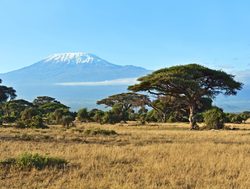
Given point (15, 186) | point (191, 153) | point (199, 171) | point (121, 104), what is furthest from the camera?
point (121, 104)

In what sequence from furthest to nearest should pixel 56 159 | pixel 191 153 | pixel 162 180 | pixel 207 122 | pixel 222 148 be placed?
pixel 207 122 < pixel 222 148 < pixel 191 153 < pixel 56 159 < pixel 162 180

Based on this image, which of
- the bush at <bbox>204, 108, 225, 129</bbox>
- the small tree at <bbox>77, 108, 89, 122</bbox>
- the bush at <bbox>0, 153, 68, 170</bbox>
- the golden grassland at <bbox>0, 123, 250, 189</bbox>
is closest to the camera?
the golden grassland at <bbox>0, 123, 250, 189</bbox>

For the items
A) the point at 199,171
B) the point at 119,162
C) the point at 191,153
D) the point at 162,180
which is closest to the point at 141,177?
the point at 162,180

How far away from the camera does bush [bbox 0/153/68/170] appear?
1223cm

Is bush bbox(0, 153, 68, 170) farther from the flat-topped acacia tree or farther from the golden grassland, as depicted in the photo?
the flat-topped acacia tree

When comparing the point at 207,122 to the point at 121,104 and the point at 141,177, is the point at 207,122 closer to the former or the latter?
the point at 141,177

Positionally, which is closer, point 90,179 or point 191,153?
point 90,179

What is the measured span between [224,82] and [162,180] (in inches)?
1349

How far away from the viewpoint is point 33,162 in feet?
40.8

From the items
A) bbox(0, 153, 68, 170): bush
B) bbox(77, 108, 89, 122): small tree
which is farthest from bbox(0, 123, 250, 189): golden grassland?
bbox(77, 108, 89, 122): small tree

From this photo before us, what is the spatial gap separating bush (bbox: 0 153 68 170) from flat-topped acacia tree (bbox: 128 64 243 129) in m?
29.5

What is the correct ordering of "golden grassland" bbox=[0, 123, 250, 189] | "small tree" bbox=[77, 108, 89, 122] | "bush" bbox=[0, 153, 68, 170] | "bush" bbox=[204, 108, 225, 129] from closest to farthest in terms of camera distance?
1. "golden grassland" bbox=[0, 123, 250, 189]
2. "bush" bbox=[0, 153, 68, 170]
3. "bush" bbox=[204, 108, 225, 129]
4. "small tree" bbox=[77, 108, 89, 122]

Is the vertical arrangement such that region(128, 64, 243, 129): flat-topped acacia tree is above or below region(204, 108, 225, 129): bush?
above

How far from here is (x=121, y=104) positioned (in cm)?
8269
